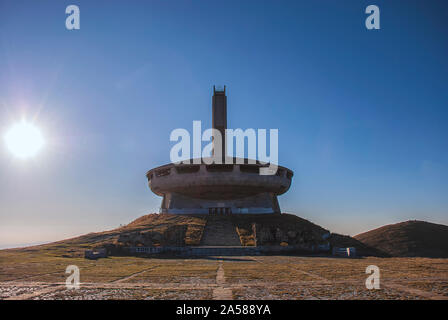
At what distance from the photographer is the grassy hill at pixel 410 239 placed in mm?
30922

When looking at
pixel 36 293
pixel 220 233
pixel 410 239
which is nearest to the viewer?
pixel 36 293

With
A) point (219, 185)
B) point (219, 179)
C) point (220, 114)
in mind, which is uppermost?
point (220, 114)

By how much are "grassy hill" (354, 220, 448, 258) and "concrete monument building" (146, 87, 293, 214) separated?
42.5 feet

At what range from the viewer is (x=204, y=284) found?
7785 mm

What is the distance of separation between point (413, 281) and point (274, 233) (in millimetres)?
15420

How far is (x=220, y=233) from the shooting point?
3014 centimetres

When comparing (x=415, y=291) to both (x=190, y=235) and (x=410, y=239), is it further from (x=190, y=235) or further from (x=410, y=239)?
(x=410, y=239)

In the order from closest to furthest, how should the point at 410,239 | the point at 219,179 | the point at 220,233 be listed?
the point at 220,233 → the point at 410,239 → the point at 219,179

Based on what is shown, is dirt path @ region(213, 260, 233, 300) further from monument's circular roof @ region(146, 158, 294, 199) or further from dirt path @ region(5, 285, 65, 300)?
monument's circular roof @ region(146, 158, 294, 199)

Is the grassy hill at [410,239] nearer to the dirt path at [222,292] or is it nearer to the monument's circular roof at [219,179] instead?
the monument's circular roof at [219,179]

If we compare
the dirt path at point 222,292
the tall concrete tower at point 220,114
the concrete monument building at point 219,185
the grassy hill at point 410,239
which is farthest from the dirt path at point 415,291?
the tall concrete tower at point 220,114

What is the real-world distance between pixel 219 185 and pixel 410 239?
21857mm

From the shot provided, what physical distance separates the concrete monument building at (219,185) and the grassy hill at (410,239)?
1296 cm

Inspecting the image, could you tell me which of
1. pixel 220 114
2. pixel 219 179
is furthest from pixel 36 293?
pixel 220 114
